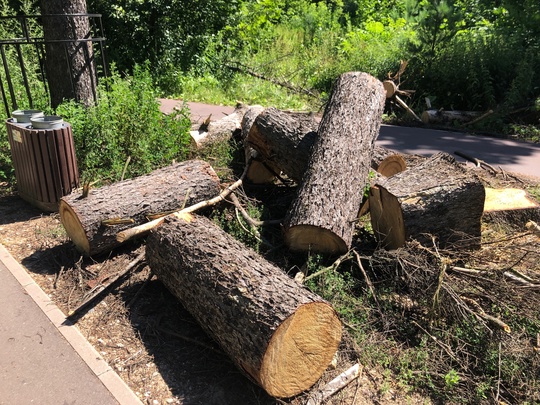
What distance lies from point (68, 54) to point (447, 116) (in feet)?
26.3

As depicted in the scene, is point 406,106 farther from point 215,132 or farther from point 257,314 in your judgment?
point 257,314

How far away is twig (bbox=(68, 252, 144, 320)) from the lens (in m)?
4.02

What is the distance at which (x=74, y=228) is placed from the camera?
4641mm

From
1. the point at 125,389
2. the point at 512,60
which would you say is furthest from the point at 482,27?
the point at 125,389

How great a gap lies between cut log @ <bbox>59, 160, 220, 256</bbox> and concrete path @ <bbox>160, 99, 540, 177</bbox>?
10.6ft

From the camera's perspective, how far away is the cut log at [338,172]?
448cm

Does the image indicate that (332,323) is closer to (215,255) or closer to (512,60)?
(215,255)

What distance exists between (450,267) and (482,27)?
1383 centimetres

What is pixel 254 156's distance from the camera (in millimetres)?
6316

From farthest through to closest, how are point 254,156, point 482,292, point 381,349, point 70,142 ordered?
point 254,156 < point 70,142 < point 482,292 < point 381,349

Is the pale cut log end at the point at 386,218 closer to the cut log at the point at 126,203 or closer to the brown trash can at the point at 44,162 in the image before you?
the cut log at the point at 126,203

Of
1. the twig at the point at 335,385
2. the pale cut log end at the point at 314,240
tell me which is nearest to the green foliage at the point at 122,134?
the pale cut log end at the point at 314,240

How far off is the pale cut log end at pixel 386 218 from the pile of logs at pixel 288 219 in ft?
0.06

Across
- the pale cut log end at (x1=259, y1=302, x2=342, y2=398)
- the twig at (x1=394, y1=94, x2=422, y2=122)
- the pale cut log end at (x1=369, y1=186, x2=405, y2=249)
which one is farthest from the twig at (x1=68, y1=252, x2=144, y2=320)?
the twig at (x1=394, y1=94, x2=422, y2=122)
